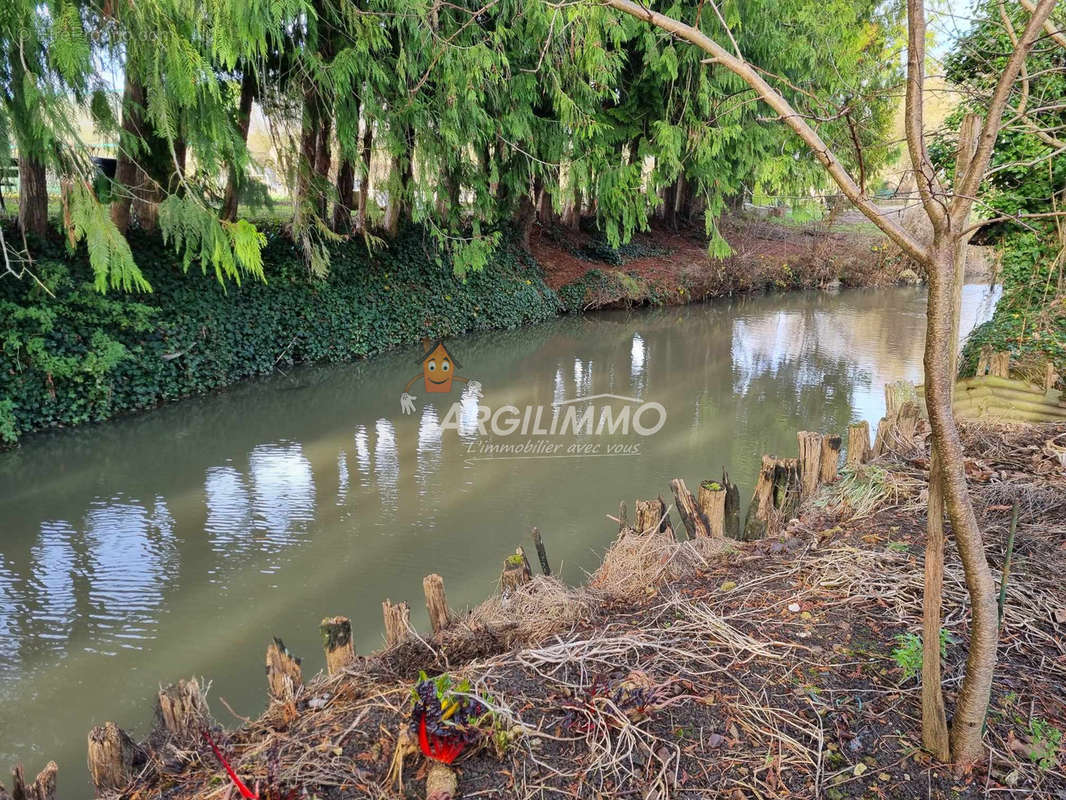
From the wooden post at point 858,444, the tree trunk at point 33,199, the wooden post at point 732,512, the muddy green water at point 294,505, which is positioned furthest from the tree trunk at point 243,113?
the wooden post at point 858,444

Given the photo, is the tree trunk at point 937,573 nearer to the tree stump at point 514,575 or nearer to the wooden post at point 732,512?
the tree stump at point 514,575

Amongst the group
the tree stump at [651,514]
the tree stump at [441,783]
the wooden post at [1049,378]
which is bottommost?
the tree stump at [441,783]

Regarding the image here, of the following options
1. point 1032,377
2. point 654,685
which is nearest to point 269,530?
point 654,685

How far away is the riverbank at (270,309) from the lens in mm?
7113

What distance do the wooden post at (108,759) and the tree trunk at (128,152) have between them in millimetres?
5096

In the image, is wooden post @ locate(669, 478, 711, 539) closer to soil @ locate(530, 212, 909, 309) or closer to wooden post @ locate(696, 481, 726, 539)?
wooden post @ locate(696, 481, 726, 539)

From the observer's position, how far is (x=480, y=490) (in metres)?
6.33

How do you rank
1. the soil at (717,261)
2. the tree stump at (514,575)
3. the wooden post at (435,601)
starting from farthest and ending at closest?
1. the soil at (717,261)
2. the tree stump at (514,575)
3. the wooden post at (435,601)

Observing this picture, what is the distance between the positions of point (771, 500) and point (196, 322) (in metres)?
7.16

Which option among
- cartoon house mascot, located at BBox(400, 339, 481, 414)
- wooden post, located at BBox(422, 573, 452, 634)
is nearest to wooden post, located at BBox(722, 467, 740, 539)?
→ wooden post, located at BBox(422, 573, 452, 634)

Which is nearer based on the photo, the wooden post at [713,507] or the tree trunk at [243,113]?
the wooden post at [713,507]

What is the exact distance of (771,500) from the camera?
177 inches

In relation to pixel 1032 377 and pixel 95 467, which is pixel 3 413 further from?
pixel 1032 377

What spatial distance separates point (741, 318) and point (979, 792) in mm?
14786
